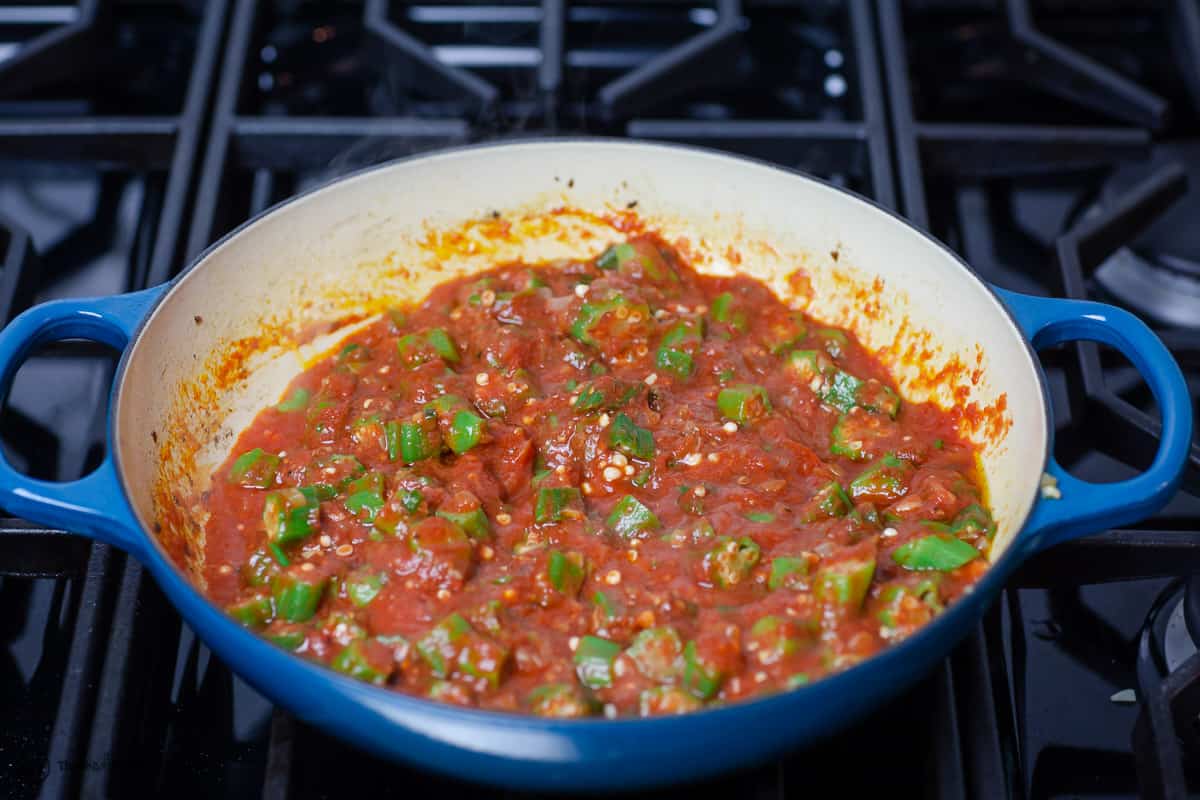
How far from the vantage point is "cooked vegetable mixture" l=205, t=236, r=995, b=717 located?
1.84 m

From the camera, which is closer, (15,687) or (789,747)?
(789,747)

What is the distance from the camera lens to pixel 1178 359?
251 centimetres

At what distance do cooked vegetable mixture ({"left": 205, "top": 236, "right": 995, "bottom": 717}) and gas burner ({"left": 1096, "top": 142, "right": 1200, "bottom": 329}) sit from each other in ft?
2.50

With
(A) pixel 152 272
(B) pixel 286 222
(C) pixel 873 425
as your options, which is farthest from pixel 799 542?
(A) pixel 152 272

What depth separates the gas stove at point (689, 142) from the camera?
1.97 meters

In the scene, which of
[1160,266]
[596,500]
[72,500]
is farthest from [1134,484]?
[72,500]

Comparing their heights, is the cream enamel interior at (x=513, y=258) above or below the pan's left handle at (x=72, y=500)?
above

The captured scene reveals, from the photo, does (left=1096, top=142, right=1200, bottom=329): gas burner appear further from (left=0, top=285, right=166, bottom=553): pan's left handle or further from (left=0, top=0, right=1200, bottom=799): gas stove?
(left=0, top=285, right=166, bottom=553): pan's left handle

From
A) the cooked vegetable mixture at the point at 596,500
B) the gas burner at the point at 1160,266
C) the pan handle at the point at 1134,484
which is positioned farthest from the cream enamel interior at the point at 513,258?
the gas burner at the point at 1160,266

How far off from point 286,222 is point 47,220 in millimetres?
887

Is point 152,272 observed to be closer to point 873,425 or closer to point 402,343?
point 402,343

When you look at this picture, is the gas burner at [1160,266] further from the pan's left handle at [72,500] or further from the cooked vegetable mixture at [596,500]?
the pan's left handle at [72,500]

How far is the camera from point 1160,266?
2793mm

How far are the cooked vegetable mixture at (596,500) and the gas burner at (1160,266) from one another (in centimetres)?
76
